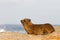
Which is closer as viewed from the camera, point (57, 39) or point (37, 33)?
point (57, 39)

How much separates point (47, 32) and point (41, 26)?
52 centimetres

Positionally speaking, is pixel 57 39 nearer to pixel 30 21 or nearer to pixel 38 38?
pixel 38 38

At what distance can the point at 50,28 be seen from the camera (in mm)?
17703

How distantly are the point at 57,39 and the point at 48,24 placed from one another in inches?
151

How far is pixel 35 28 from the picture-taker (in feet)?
57.1

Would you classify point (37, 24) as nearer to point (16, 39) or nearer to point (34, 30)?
point (34, 30)

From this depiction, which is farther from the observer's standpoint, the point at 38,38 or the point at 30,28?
the point at 30,28

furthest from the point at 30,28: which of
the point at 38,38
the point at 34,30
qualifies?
the point at 38,38

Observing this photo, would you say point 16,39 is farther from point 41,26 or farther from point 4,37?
point 41,26

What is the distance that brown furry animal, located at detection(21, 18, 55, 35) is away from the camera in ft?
57.1

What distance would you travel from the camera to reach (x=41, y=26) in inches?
688

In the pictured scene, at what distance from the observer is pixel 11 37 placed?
48.3 feet

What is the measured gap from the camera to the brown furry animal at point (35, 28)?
57.1 ft

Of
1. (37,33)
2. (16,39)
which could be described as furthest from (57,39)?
(37,33)
